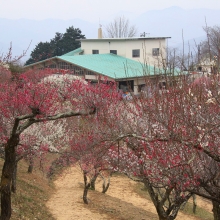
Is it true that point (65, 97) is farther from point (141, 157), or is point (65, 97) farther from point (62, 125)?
point (141, 157)

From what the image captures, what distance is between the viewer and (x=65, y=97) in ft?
59.2

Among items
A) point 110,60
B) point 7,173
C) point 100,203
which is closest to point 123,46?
point 110,60

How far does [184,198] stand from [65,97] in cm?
963

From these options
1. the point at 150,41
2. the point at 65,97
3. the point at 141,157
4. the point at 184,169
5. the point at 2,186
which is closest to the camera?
the point at 184,169

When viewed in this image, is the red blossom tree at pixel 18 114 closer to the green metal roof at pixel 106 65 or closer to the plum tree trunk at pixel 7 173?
the plum tree trunk at pixel 7 173

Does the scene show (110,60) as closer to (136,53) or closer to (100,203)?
(136,53)

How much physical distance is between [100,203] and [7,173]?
8485mm

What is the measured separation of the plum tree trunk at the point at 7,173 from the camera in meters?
9.29

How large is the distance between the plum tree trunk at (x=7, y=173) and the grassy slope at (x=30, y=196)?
1.84 metres

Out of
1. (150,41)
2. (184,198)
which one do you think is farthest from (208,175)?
(150,41)

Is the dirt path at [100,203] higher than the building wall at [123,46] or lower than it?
lower

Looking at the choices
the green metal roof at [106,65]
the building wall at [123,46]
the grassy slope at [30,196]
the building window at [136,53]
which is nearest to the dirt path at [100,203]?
the grassy slope at [30,196]

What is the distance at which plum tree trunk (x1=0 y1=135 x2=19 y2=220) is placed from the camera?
929 cm

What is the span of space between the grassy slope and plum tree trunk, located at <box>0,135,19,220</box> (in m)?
1.84
